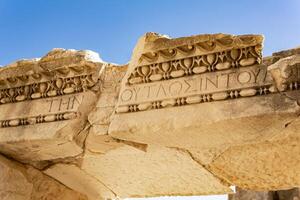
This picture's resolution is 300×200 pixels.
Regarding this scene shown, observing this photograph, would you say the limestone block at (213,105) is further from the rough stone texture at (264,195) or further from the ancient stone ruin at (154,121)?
the rough stone texture at (264,195)

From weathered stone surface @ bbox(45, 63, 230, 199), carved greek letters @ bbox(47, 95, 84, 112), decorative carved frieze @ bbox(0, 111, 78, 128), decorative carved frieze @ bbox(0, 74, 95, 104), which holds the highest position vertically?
decorative carved frieze @ bbox(0, 74, 95, 104)

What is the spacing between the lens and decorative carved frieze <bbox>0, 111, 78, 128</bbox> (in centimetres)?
313

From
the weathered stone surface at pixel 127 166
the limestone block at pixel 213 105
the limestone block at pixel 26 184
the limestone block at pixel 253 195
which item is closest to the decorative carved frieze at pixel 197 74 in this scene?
the limestone block at pixel 213 105

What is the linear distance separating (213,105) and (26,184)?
1.79 metres

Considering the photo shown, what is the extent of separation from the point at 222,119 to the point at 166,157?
2.35ft

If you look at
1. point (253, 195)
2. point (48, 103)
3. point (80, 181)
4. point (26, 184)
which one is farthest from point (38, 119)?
point (253, 195)

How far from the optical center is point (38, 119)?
3.25 metres

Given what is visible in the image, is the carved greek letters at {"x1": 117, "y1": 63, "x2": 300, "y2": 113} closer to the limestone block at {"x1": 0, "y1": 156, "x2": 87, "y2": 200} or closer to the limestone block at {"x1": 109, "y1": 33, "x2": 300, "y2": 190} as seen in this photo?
the limestone block at {"x1": 109, "y1": 33, "x2": 300, "y2": 190}

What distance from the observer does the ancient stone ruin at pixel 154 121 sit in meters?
2.57

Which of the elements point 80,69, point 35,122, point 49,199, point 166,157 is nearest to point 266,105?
point 166,157

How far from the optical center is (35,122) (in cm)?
326

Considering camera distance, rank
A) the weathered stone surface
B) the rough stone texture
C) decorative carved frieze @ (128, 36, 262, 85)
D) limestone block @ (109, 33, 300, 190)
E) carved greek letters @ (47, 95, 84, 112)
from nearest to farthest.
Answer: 1. limestone block @ (109, 33, 300, 190)
2. decorative carved frieze @ (128, 36, 262, 85)
3. the weathered stone surface
4. carved greek letters @ (47, 95, 84, 112)
5. the rough stone texture

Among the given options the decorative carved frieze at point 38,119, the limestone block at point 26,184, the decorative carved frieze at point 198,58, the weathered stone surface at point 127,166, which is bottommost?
the limestone block at point 26,184

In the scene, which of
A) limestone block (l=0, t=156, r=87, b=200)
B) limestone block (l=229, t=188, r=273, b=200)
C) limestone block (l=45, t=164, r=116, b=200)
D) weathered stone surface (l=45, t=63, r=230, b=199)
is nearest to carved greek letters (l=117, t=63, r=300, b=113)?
weathered stone surface (l=45, t=63, r=230, b=199)
